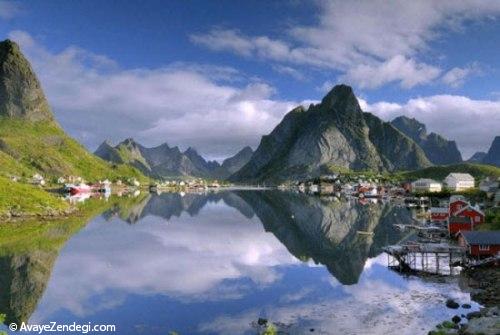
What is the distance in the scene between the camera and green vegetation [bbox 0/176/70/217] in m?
113

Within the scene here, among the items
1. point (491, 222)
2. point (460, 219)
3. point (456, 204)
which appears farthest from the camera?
point (456, 204)

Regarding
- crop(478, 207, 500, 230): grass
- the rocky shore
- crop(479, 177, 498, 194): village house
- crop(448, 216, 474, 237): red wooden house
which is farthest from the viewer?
crop(479, 177, 498, 194): village house

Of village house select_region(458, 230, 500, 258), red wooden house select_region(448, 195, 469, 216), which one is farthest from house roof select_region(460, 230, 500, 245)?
red wooden house select_region(448, 195, 469, 216)

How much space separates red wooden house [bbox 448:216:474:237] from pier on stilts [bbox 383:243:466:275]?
18.0 m

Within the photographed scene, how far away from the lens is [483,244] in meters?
65.2

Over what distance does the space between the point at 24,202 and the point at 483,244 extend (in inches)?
4136

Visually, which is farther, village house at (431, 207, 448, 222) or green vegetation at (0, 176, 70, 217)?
village house at (431, 207, 448, 222)

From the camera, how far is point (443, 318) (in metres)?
42.8

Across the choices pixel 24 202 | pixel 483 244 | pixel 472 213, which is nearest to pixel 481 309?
pixel 483 244

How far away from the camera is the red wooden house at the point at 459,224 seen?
89438mm

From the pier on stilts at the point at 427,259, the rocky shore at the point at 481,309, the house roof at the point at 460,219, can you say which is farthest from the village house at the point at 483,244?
the house roof at the point at 460,219

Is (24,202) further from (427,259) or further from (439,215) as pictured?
(439,215)

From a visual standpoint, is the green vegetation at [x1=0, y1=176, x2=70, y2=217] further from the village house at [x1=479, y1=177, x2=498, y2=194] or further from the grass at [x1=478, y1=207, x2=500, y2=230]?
the village house at [x1=479, y1=177, x2=498, y2=194]

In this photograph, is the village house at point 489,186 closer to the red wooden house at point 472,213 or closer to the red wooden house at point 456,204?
the red wooden house at point 456,204
